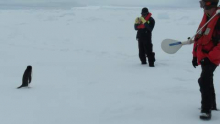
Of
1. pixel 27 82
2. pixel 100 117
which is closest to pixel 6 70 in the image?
pixel 27 82

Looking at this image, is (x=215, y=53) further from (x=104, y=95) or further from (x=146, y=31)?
(x=146, y=31)

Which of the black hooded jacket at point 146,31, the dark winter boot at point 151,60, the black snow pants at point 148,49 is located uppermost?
the black hooded jacket at point 146,31

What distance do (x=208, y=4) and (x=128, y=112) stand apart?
143cm

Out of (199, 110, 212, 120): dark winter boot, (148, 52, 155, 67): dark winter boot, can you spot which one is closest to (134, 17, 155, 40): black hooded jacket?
(148, 52, 155, 67): dark winter boot

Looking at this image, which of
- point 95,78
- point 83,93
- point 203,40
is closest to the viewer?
point 203,40

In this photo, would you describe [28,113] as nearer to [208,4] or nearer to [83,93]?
[83,93]

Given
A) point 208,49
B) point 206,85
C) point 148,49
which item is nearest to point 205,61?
point 208,49

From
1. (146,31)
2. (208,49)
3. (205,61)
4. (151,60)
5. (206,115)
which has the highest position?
(146,31)

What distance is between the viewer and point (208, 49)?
8.97 feet

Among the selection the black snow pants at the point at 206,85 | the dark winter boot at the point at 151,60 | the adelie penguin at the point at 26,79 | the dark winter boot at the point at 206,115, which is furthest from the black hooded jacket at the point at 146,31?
the dark winter boot at the point at 206,115

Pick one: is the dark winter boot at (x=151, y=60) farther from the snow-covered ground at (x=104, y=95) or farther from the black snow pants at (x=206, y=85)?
the black snow pants at (x=206, y=85)

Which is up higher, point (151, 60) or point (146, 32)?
point (146, 32)

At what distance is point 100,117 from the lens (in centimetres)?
309

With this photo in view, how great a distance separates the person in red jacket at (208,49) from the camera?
2646 mm
